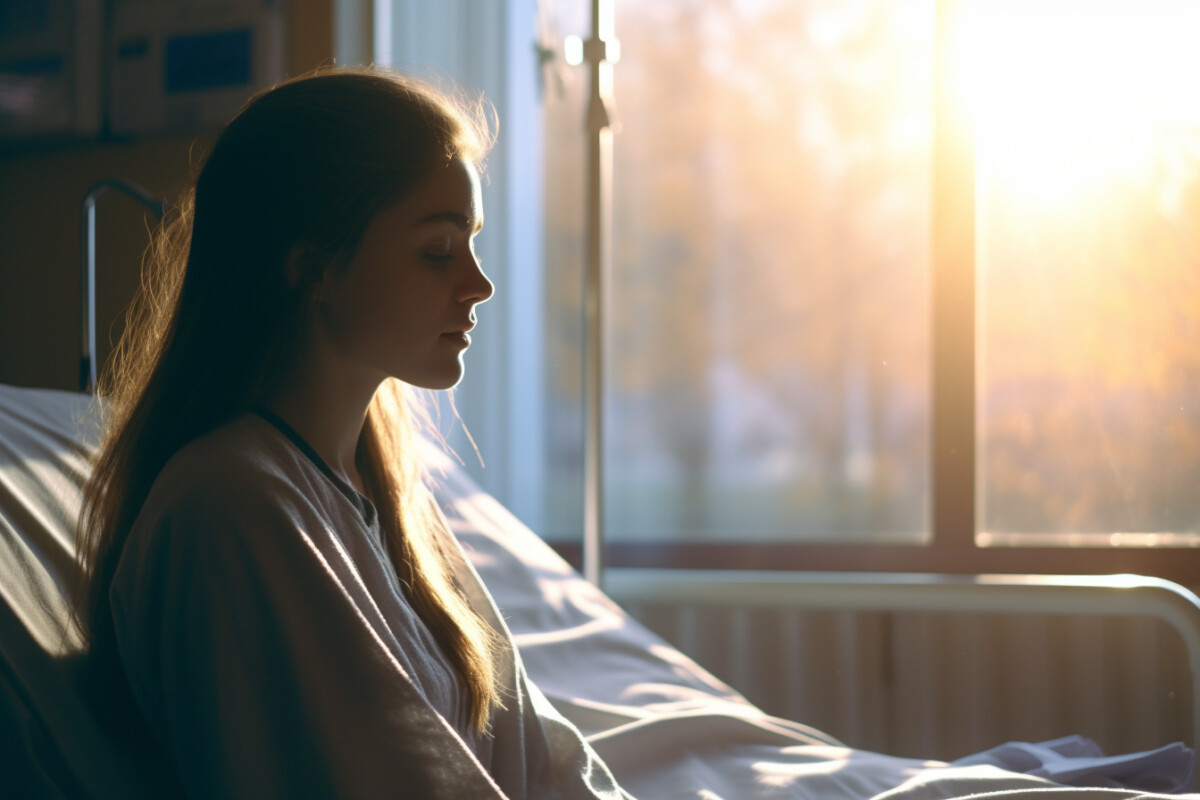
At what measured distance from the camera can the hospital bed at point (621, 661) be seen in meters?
0.73

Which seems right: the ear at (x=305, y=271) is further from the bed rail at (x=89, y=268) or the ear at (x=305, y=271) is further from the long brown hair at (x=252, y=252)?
the bed rail at (x=89, y=268)

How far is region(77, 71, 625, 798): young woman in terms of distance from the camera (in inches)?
23.2

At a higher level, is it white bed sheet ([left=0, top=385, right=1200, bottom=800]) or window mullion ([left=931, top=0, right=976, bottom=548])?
window mullion ([left=931, top=0, right=976, bottom=548])

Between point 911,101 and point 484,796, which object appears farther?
point 911,101

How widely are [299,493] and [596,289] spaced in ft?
3.72

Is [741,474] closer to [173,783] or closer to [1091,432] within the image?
[1091,432]

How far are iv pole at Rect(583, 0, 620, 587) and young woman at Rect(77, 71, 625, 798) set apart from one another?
31.4 inches

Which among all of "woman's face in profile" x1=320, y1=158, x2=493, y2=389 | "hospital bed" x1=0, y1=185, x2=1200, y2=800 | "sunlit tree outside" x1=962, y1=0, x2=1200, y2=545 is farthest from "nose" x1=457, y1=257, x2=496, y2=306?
"sunlit tree outside" x1=962, y1=0, x2=1200, y2=545

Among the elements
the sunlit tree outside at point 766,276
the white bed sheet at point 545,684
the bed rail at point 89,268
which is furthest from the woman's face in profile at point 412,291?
the sunlit tree outside at point 766,276

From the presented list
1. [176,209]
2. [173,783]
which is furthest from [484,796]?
[176,209]

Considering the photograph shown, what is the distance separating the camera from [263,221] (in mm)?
739

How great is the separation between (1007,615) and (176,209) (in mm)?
1504

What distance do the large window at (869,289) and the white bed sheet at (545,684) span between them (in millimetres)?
539

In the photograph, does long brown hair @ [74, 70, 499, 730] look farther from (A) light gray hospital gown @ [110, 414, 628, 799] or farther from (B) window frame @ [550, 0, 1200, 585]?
(B) window frame @ [550, 0, 1200, 585]
